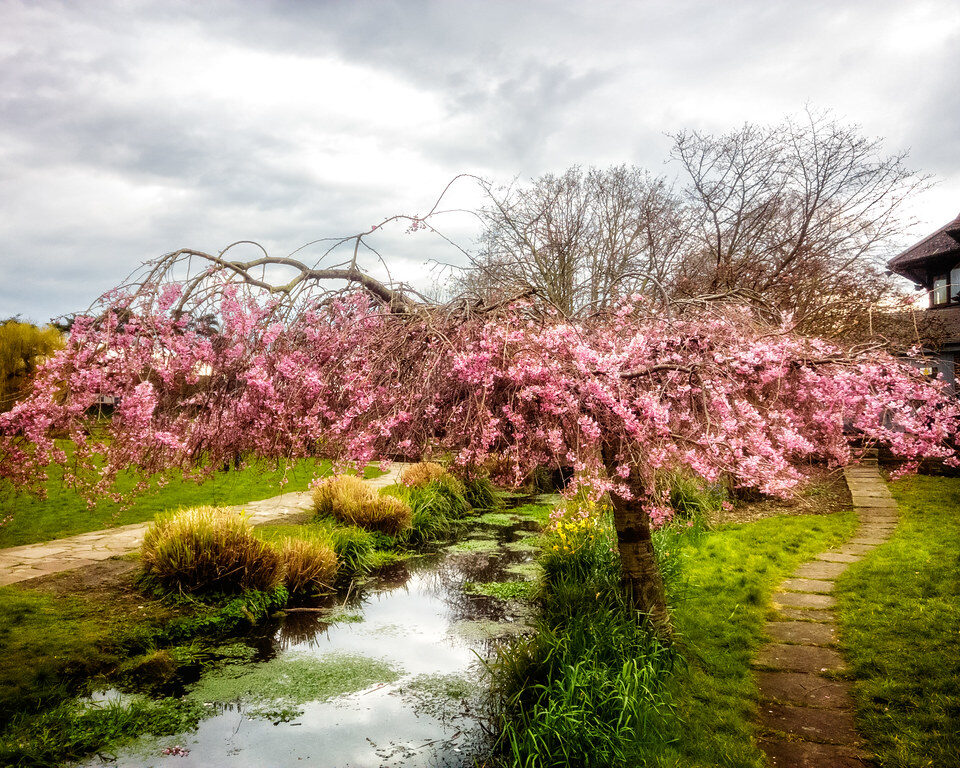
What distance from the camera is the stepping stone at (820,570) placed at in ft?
23.3

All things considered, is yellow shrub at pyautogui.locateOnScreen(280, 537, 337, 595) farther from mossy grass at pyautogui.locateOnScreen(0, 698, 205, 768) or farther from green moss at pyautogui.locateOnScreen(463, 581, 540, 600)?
mossy grass at pyautogui.locateOnScreen(0, 698, 205, 768)

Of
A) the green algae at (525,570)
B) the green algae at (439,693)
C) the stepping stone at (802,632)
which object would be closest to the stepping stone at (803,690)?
the stepping stone at (802,632)

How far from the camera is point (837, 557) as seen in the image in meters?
7.77

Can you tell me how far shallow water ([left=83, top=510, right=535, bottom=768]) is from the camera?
456 cm

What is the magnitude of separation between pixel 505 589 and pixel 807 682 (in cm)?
385

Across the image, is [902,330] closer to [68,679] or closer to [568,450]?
[568,450]

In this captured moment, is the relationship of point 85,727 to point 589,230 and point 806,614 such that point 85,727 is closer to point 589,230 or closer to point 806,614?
point 806,614

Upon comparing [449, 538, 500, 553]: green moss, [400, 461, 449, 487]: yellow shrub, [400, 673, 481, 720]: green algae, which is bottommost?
[400, 673, 481, 720]: green algae

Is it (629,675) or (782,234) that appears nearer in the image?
(629,675)

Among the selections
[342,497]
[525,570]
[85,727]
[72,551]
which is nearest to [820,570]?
[525,570]

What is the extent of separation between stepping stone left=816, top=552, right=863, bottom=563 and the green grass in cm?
16

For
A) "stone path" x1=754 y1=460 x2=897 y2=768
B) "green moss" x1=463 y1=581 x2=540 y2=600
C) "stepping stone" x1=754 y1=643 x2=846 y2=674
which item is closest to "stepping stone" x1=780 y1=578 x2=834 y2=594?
"stone path" x1=754 y1=460 x2=897 y2=768

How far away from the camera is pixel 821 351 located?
14.7 ft

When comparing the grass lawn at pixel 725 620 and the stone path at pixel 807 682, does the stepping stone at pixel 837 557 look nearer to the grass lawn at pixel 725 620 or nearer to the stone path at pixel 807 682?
the stone path at pixel 807 682
